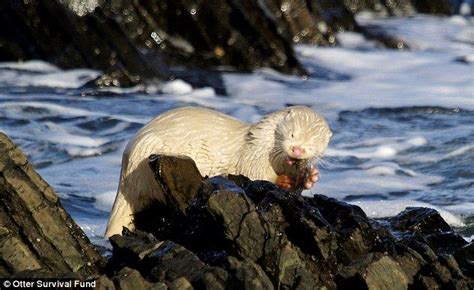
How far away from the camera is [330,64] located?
16.5 metres

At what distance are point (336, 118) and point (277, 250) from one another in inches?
289

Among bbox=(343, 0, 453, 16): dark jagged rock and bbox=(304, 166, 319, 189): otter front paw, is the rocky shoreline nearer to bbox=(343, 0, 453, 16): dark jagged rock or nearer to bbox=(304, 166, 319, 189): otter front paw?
bbox=(304, 166, 319, 189): otter front paw

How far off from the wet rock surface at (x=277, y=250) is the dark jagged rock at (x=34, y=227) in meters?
0.16

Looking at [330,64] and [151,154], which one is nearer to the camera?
[151,154]

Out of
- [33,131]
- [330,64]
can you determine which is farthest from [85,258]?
[330,64]

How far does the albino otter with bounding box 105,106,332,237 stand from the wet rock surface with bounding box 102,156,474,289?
2.42ft

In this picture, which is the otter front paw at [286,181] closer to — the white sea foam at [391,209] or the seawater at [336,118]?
the seawater at [336,118]

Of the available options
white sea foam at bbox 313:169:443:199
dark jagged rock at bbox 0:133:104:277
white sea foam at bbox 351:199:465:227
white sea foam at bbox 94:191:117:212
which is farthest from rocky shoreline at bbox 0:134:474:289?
white sea foam at bbox 313:169:443:199

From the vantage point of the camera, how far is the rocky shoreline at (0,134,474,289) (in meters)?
5.28

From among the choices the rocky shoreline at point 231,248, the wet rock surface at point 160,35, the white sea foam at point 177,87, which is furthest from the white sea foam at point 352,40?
the rocky shoreline at point 231,248

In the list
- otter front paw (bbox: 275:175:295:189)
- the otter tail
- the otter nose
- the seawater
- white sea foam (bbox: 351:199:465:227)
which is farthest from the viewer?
the seawater

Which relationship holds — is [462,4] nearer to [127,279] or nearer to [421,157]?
[421,157]

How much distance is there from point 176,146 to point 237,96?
692 centimetres

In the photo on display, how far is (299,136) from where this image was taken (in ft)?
22.9
